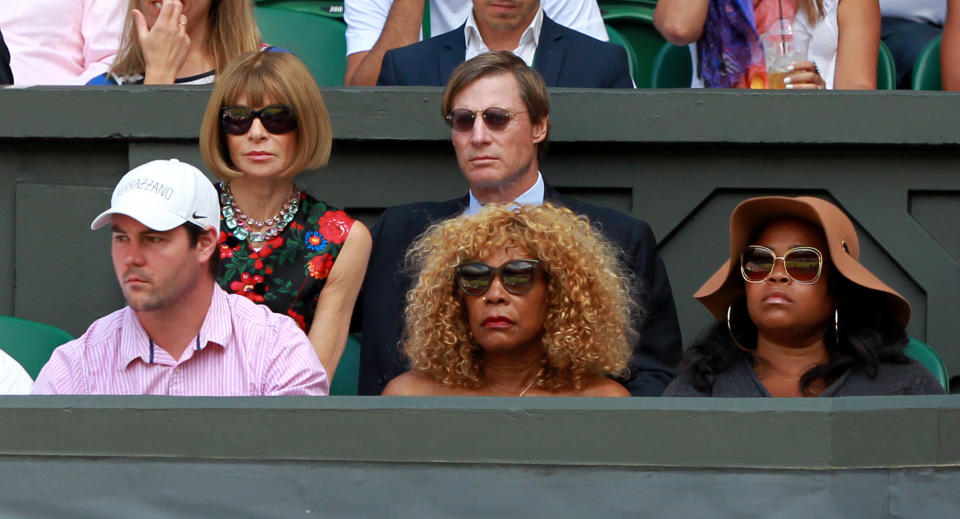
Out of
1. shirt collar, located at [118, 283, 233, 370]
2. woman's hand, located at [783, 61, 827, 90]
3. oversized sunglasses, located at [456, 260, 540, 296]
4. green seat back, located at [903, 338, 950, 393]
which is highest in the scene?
woman's hand, located at [783, 61, 827, 90]

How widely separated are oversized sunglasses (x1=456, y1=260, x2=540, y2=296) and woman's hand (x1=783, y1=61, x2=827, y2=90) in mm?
1410

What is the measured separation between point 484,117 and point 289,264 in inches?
26.6

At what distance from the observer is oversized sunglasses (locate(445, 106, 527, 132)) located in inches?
157

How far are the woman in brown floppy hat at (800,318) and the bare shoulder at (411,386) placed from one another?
1.93 feet

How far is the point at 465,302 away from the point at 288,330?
43 cm

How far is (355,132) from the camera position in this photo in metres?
4.28

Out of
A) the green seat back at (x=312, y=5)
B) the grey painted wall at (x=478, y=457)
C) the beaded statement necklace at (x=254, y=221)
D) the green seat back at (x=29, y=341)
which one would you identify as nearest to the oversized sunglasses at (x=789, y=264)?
the grey painted wall at (x=478, y=457)

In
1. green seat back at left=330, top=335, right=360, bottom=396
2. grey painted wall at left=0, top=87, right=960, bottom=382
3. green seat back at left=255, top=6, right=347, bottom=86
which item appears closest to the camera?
green seat back at left=330, top=335, right=360, bottom=396

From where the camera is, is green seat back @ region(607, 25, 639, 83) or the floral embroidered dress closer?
the floral embroidered dress

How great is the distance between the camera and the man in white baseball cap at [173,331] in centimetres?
334

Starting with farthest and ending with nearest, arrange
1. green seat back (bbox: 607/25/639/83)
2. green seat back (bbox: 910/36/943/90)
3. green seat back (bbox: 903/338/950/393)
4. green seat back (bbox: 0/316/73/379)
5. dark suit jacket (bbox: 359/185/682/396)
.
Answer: green seat back (bbox: 607/25/639/83)
green seat back (bbox: 910/36/943/90)
dark suit jacket (bbox: 359/185/682/396)
green seat back (bbox: 0/316/73/379)
green seat back (bbox: 903/338/950/393)

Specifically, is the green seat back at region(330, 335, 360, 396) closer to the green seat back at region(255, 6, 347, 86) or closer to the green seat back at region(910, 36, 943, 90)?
the green seat back at region(255, 6, 347, 86)

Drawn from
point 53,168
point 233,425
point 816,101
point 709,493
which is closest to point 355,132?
point 53,168


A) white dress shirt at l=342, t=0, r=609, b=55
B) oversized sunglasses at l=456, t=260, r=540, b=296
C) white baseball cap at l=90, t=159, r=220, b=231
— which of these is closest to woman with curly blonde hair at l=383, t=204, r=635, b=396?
oversized sunglasses at l=456, t=260, r=540, b=296
